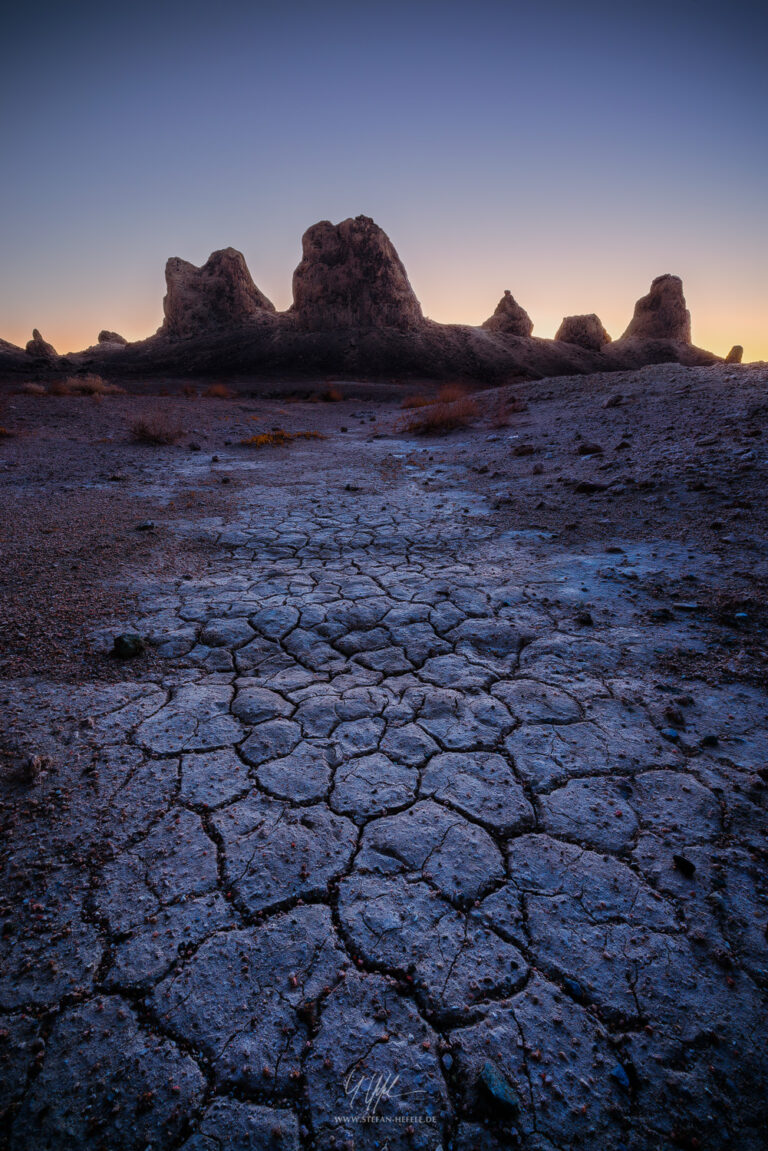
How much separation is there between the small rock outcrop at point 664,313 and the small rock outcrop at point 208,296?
29.9 meters

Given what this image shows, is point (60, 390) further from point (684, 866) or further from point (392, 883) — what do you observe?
point (684, 866)

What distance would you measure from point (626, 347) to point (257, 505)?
133 feet

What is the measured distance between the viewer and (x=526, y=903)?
122 cm

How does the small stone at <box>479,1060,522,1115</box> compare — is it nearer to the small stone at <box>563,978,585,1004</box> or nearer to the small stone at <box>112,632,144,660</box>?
the small stone at <box>563,978,585,1004</box>

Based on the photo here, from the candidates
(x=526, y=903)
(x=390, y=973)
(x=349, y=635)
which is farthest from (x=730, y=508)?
(x=390, y=973)

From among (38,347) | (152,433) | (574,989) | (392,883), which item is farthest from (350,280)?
(574,989)

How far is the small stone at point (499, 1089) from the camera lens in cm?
87

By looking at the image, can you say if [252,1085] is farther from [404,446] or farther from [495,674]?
[404,446]

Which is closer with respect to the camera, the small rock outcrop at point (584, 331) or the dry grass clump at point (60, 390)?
the dry grass clump at point (60, 390)

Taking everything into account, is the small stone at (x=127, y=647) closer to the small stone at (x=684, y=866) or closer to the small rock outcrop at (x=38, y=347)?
the small stone at (x=684, y=866)

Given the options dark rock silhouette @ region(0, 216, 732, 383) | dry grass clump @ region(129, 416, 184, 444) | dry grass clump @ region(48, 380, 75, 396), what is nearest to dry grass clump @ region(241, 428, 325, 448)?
dry grass clump @ region(129, 416, 184, 444)

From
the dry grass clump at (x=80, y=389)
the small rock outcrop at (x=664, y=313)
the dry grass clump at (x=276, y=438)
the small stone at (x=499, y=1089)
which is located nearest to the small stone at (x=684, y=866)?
the small stone at (x=499, y=1089)

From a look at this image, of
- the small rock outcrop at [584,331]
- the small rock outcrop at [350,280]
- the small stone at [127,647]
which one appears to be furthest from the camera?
the small rock outcrop at [584,331]

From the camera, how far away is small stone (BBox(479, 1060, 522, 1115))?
874 millimetres
